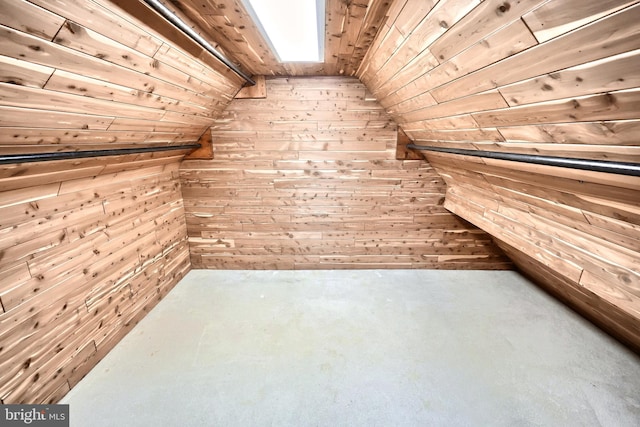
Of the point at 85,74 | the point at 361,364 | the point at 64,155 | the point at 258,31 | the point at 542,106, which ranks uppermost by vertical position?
the point at 258,31

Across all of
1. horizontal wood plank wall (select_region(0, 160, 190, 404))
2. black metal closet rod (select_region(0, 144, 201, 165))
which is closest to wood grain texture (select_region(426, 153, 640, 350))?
black metal closet rod (select_region(0, 144, 201, 165))

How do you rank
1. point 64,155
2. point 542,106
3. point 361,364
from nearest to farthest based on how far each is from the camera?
point 542,106 < point 64,155 < point 361,364

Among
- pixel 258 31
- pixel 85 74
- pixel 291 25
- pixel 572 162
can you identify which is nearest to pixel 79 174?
pixel 85 74

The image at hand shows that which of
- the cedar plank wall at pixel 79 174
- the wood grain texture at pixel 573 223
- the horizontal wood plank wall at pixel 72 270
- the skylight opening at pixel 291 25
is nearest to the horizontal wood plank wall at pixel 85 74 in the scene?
the cedar plank wall at pixel 79 174

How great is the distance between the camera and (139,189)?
7.97 ft

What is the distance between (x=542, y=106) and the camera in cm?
106

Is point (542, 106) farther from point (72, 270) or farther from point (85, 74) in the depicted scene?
point (72, 270)

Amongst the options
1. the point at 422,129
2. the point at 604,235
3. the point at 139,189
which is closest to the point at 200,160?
the point at 139,189

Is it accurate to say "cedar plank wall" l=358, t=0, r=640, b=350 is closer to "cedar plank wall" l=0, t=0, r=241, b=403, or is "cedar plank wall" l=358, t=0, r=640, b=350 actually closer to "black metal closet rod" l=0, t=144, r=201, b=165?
"cedar plank wall" l=0, t=0, r=241, b=403

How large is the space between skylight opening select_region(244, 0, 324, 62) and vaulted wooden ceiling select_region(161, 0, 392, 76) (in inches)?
1.8

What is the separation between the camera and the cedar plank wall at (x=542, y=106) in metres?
0.78

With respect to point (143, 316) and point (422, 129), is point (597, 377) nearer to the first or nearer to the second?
point (422, 129)

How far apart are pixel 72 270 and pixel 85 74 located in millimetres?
1349

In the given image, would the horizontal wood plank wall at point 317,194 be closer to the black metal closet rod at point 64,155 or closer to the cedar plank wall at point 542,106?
the cedar plank wall at point 542,106
